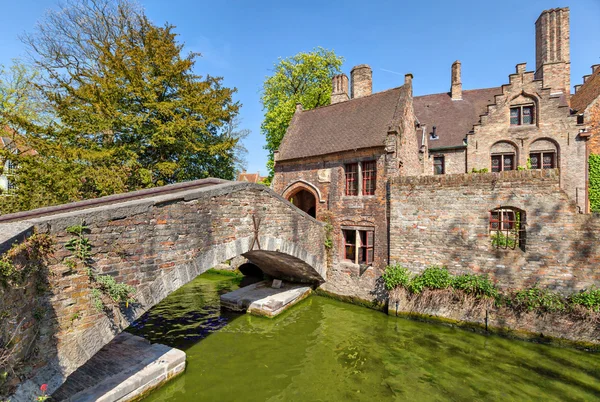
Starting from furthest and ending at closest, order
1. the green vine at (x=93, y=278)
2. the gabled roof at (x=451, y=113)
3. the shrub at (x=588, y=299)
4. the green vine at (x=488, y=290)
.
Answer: the gabled roof at (x=451, y=113) → the green vine at (x=488, y=290) → the shrub at (x=588, y=299) → the green vine at (x=93, y=278)

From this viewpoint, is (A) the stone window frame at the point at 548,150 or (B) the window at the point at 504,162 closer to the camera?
(A) the stone window frame at the point at 548,150

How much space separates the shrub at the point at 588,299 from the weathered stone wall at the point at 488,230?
19cm

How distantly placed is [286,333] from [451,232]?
694cm

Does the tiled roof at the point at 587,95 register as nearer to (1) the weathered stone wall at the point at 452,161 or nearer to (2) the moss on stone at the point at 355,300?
(1) the weathered stone wall at the point at 452,161

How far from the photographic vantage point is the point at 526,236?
9.28 m

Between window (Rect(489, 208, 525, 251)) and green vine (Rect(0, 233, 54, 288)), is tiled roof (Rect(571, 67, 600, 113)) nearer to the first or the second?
window (Rect(489, 208, 525, 251))

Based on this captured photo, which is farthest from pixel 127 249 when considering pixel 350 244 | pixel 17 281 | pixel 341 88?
pixel 341 88

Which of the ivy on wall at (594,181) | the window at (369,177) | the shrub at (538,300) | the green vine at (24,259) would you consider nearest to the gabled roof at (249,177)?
the window at (369,177)

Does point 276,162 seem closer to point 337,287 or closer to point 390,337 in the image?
point 337,287

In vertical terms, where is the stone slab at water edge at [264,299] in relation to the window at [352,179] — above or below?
below

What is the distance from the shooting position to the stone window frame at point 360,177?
1266 centimetres

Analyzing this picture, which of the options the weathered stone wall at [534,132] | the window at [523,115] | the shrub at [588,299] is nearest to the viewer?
the shrub at [588,299]

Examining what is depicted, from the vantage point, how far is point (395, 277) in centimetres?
1115

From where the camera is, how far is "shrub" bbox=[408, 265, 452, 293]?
1036 cm
